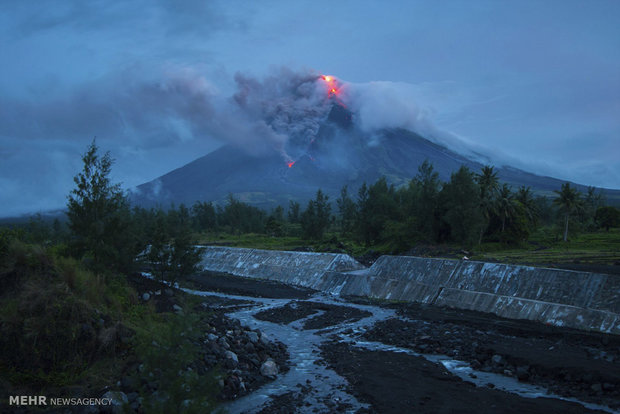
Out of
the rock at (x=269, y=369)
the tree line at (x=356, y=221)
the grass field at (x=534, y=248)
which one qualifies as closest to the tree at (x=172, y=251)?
the tree line at (x=356, y=221)

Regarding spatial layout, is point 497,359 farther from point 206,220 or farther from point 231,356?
point 206,220

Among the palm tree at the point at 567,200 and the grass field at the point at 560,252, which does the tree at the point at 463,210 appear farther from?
the palm tree at the point at 567,200

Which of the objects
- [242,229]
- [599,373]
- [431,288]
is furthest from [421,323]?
[242,229]

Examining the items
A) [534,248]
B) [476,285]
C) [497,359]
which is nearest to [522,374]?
[497,359]

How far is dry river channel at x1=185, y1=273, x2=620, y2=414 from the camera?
12.5 metres

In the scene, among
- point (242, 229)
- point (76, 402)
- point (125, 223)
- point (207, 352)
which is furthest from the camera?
point (242, 229)

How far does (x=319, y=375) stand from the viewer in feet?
50.2

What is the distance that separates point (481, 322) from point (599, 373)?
804 cm

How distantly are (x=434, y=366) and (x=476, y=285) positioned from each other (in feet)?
35.1

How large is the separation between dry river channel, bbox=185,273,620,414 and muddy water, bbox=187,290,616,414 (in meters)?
0.03

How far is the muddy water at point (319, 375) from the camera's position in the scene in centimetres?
1280

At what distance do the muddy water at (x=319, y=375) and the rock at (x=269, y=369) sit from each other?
273 millimetres

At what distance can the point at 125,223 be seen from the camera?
21.2m

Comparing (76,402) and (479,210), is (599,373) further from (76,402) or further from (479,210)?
(479,210)
